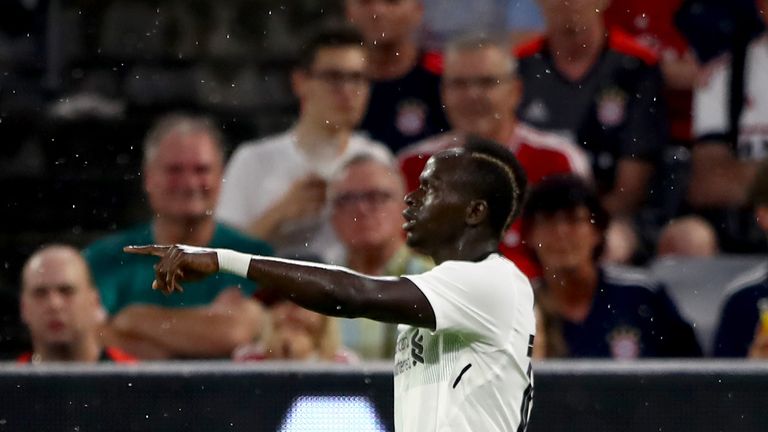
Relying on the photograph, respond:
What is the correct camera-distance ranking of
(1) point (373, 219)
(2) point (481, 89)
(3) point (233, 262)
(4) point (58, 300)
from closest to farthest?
(3) point (233, 262), (4) point (58, 300), (1) point (373, 219), (2) point (481, 89)

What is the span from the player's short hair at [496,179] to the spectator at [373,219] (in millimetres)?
2463

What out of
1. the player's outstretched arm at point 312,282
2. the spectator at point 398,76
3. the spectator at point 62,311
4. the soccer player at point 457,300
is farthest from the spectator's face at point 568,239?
the player's outstretched arm at point 312,282

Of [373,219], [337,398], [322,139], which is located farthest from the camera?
[322,139]

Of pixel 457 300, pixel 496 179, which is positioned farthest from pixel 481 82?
pixel 457 300

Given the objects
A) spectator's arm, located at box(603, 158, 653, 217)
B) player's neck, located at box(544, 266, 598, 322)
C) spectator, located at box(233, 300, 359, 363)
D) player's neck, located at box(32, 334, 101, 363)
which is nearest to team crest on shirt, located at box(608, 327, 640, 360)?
player's neck, located at box(544, 266, 598, 322)

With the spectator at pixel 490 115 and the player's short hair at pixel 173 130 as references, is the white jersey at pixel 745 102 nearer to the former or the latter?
the spectator at pixel 490 115

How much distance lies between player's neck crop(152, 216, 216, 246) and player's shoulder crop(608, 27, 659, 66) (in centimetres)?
235

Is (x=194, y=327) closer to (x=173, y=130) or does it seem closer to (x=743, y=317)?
(x=173, y=130)

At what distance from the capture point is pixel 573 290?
6.21 meters

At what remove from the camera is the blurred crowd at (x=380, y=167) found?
6.12 meters

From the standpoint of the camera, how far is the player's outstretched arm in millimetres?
3291

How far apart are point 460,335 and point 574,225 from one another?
8.98 ft

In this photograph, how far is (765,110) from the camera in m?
7.45

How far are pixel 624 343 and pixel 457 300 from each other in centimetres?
274
